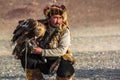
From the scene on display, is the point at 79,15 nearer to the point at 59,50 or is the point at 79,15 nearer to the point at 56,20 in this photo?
the point at 56,20

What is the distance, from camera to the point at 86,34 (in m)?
20.0

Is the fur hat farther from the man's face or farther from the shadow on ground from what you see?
the shadow on ground

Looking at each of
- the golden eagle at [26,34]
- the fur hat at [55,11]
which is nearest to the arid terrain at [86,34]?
the fur hat at [55,11]

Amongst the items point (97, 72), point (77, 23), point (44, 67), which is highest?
point (44, 67)

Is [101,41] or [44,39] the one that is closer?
[44,39]

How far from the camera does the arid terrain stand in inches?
437

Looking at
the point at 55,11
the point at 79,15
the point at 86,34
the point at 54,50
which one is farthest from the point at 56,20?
the point at 79,15

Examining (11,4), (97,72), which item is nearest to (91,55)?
(97,72)

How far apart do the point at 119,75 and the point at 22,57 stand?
12.8 ft

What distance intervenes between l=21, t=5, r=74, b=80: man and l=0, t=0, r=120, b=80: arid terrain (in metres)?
0.29

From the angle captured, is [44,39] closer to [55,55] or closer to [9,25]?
[55,55]

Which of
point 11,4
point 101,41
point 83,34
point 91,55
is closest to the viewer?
point 91,55

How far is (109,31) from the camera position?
69.1 ft

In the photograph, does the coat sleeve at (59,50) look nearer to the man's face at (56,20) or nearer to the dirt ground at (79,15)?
the man's face at (56,20)
